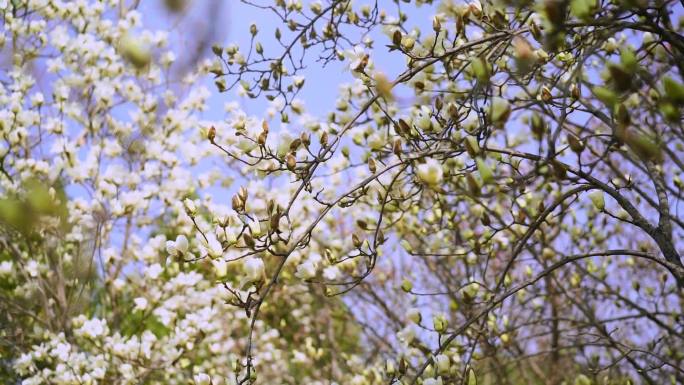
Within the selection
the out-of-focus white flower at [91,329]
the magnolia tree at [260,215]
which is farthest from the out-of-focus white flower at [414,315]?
the out-of-focus white flower at [91,329]

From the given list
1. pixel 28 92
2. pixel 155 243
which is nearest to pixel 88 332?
pixel 155 243

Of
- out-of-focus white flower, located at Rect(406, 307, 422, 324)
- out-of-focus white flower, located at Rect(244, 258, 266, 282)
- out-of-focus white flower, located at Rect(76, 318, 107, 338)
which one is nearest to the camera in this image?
out-of-focus white flower, located at Rect(244, 258, 266, 282)

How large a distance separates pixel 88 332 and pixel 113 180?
30.5 inches

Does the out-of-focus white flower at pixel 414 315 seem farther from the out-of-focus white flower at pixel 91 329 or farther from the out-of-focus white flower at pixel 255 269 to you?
the out-of-focus white flower at pixel 91 329

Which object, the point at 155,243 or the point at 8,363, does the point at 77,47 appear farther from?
the point at 8,363

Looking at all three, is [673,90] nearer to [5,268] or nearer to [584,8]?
[584,8]

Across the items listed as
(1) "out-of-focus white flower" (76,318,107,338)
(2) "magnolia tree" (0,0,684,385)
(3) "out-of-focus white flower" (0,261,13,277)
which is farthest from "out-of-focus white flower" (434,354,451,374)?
(3) "out-of-focus white flower" (0,261,13,277)

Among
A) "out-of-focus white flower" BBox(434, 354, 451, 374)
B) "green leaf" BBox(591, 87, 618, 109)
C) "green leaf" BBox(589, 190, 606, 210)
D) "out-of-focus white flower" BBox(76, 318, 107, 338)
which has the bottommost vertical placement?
"out-of-focus white flower" BBox(434, 354, 451, 374)

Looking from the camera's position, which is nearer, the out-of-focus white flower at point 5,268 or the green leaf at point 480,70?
the green leaf at point 480,70

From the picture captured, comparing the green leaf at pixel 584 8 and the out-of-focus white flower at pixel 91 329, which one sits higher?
the out-of-focus white flower at pixel 91 329

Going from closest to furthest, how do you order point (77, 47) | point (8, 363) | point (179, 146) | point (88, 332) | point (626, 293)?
1. point (88, 332)
2. point (8, 363)
3. point (77, 47)
4. point (179, 146)
5. point (626, 293)

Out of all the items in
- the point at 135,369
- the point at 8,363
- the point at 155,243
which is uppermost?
the point at 155,243

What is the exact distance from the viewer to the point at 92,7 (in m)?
3.35

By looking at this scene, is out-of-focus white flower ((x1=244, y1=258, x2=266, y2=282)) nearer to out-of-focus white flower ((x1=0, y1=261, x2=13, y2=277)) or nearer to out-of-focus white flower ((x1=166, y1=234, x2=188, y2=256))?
out-of-focus white flower ((x1=166, y1=234, x2=188, y2=256))
